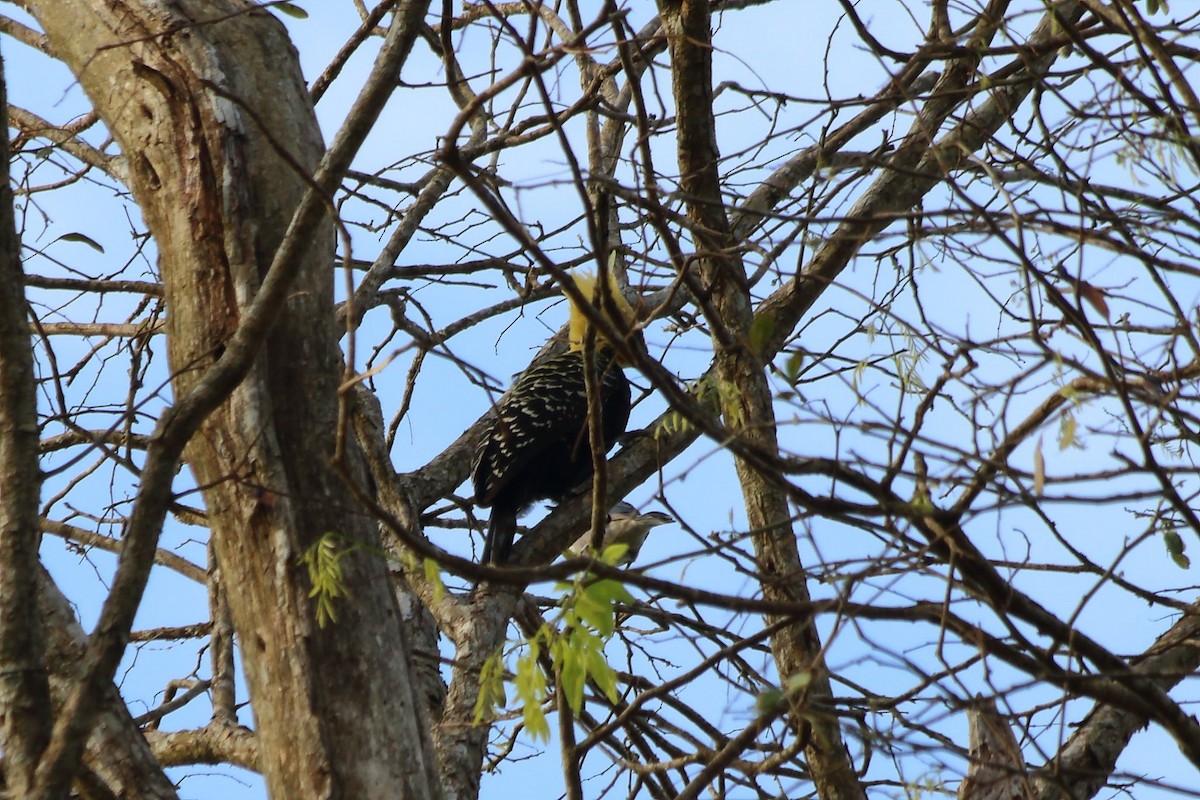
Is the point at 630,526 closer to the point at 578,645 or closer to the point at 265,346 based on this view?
the point at 265,346

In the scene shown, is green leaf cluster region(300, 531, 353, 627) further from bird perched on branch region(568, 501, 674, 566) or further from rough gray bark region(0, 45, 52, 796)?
bird perched on branch region(568, 501, 674, 566)

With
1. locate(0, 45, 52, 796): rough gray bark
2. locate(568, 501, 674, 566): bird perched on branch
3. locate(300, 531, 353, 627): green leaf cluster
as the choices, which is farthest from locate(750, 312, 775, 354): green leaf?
locate(568, 501, 674, 566): bird perched on branch

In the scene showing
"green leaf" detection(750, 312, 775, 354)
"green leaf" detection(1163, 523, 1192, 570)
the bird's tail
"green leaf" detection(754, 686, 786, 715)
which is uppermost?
the bird's tail

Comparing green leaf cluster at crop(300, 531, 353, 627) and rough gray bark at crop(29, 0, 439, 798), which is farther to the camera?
rough gray bark at crop(29, 0, 439, 798)

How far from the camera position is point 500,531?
5.07 m

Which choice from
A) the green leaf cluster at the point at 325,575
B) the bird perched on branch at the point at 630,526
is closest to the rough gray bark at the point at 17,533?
the green leaf cluster at the point at 325,575

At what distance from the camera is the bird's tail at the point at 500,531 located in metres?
4.89

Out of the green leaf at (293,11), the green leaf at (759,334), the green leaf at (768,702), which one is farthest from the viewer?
the green leaf at (293,11)

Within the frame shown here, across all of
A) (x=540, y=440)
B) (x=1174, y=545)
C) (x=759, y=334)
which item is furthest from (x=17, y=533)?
(x=540, y=440)

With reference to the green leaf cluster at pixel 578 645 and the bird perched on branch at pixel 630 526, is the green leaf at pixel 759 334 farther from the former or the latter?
the bird perched on branch at pixel 630 526

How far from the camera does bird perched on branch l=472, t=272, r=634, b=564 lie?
5035mm

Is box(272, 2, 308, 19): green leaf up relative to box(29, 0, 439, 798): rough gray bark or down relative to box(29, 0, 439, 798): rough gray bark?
up

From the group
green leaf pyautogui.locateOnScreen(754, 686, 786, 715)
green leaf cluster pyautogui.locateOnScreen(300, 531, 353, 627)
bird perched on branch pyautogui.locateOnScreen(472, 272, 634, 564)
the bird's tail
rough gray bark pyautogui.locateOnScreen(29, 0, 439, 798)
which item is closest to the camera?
green leaf pyautogui.locateOnScreen(754, 686, 786, 715)

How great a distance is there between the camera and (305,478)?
2676 mm
